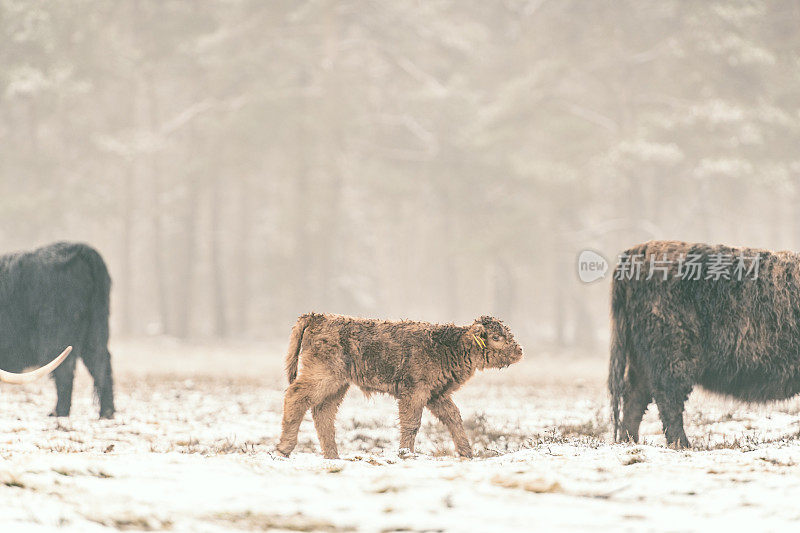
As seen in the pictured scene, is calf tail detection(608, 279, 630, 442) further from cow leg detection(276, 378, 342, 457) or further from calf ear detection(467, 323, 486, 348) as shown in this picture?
cow leg detection(276, 378, 342, 457)

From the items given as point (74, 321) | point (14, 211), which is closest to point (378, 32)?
point (14, 211)

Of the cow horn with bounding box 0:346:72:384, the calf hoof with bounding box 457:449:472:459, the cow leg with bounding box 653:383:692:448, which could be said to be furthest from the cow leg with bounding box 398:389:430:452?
the cow horn with bounding box 0:346:72:384

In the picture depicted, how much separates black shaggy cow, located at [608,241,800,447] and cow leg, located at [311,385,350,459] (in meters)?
2.93

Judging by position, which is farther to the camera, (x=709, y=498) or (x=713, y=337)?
(x=713, y=337)

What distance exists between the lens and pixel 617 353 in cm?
846

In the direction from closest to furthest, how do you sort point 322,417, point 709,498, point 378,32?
point 709,498 → point 322,417 → point 378,32

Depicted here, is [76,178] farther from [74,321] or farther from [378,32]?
[74,321]

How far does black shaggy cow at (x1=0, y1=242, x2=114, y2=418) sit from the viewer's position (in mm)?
10078

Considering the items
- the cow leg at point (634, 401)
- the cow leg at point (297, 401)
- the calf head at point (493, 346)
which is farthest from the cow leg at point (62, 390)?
the cow leg at point (634, 401)

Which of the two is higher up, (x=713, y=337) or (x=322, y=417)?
(x=713, y=337)

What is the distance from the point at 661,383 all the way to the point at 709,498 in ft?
10.3

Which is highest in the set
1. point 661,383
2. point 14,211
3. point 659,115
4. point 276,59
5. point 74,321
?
point 276,59

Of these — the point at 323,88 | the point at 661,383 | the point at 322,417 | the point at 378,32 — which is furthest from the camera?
the point at 378,32

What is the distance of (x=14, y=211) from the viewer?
102 ft
